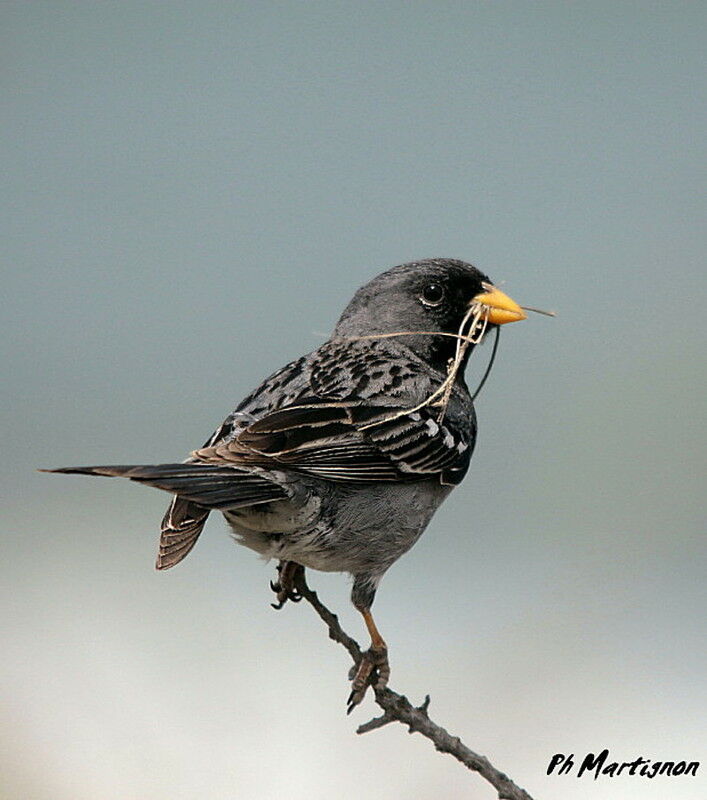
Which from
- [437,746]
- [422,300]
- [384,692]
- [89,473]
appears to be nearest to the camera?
[89,473]

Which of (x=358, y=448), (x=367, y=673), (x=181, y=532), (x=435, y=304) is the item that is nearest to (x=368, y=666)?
(x=367, y=673)

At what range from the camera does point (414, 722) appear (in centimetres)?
334

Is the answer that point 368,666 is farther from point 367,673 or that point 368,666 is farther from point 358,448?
point 358,448

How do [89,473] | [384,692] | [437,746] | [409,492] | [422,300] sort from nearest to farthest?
[89,473] → [437,746] → [384,692] → [409,492] → [422,300]

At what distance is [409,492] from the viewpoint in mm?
3979

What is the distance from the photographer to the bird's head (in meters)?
4.64

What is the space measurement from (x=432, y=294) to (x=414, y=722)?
2018 millimetres

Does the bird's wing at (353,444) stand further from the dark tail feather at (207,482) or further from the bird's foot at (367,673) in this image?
the bird's foot at (367,673)

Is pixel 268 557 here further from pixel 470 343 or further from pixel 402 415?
pixel 470 343

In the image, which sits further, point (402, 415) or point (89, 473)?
→ point (402, 415)

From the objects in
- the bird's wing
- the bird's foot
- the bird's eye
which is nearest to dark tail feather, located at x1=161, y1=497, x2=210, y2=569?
the bird's wing

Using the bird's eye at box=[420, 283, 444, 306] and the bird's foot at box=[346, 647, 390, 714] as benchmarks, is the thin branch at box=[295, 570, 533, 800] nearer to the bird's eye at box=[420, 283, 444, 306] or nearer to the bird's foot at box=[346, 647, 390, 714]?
the bird's foot at box=[346, 647, 390, 714]

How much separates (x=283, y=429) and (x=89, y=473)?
42.6 inches

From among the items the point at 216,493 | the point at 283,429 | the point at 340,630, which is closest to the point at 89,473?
the point at 216,493
